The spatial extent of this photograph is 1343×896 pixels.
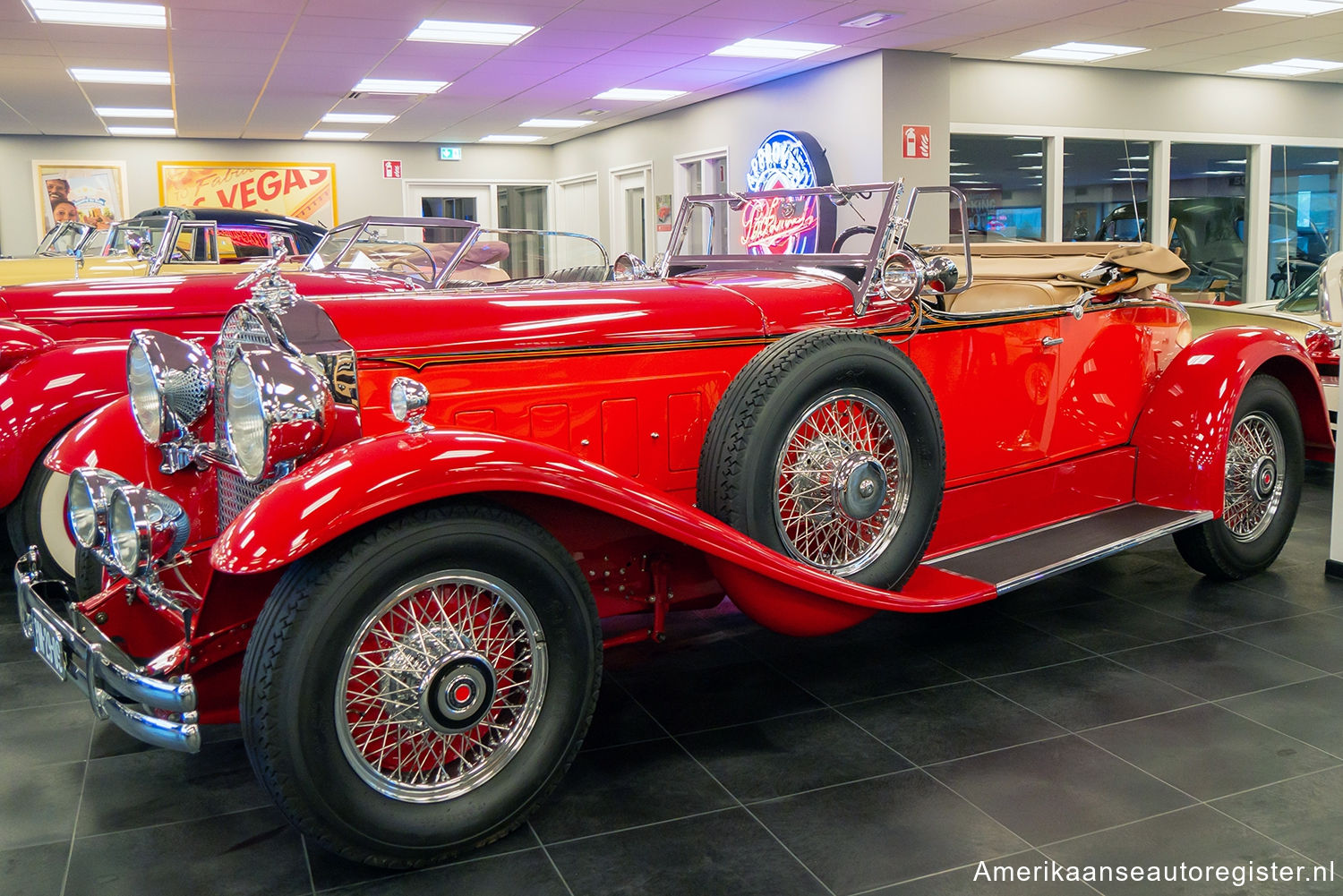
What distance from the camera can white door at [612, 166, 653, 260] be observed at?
1550 cm

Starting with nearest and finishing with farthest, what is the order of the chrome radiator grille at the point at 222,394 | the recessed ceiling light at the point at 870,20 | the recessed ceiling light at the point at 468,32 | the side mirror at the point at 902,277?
the chrome radiator grille at the point at 222,394 → the side mirror at the point at 902,277 → the recessed ceiling light at the point at 870,20 → the recessed ceiling light at the point at 468,32

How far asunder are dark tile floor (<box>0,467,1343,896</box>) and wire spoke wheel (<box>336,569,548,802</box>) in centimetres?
22

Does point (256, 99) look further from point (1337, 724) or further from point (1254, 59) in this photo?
point (1337, 724)

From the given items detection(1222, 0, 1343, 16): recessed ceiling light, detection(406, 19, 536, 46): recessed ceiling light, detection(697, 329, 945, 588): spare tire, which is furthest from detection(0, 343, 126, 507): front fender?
detection(1222, 0, 1343, 16): recessed ceiling light

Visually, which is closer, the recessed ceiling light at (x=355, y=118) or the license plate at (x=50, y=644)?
the license plate at (x=50, y=644)

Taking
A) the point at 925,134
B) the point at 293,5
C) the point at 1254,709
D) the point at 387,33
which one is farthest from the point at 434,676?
the point at 925,134

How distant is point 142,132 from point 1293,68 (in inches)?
596

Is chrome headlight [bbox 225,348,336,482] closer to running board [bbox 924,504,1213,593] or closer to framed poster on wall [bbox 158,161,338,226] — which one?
running board [bbox 924,504,1213,593]

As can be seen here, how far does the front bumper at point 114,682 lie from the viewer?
2.04 meters

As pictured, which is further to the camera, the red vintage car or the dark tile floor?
the red vintage car

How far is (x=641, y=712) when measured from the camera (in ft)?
9.81

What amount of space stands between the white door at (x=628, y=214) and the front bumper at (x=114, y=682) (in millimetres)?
13414

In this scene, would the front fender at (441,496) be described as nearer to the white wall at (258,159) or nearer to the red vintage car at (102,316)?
the red vintage car at (102,316)

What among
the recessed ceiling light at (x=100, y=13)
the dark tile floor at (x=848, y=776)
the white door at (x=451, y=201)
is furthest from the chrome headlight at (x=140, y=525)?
the white door at (x=451, y=201)
